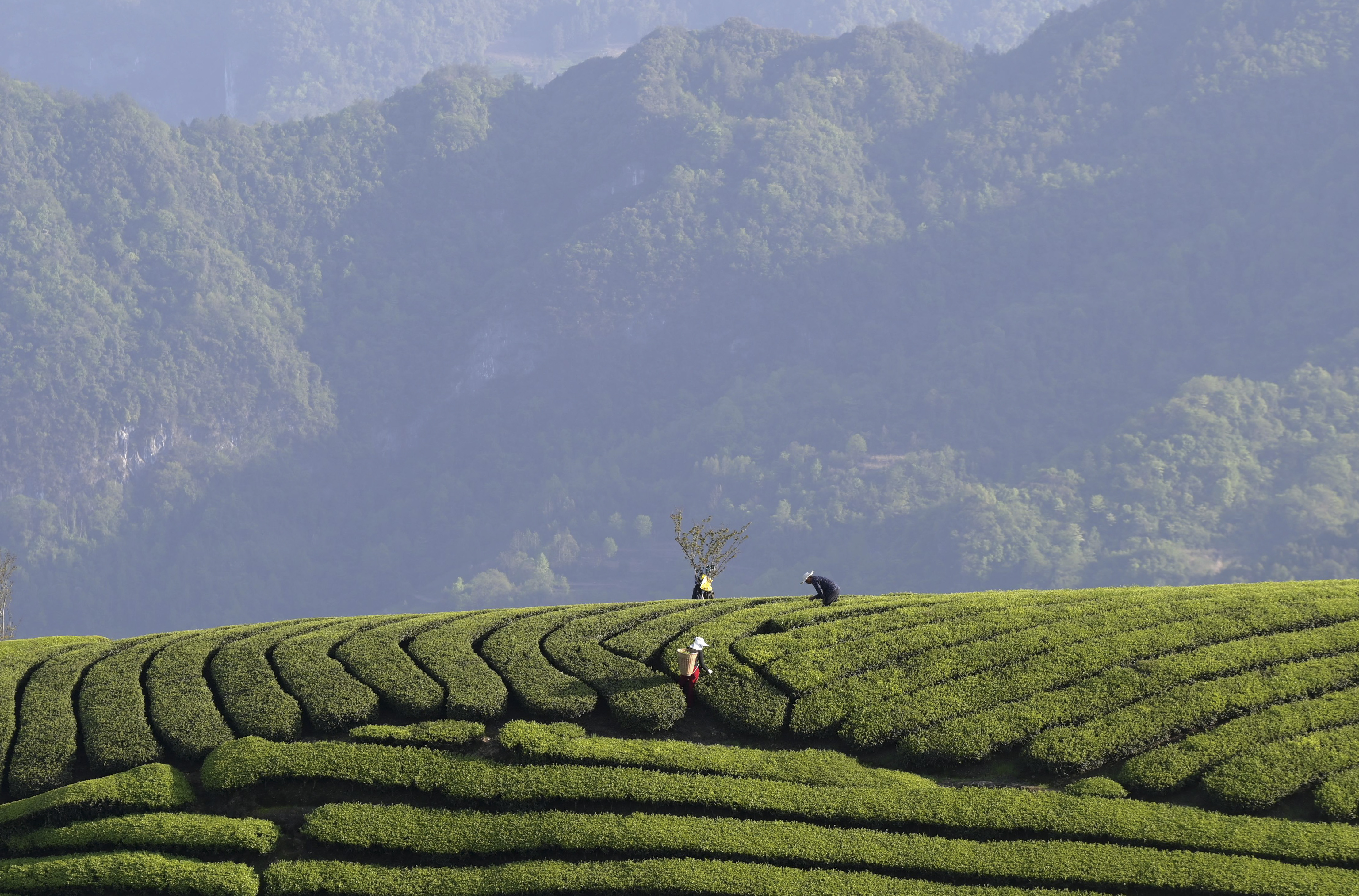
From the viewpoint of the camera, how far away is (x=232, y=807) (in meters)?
18.6

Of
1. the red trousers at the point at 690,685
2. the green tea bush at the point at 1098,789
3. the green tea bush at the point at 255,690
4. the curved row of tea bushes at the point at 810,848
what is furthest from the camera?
the red trousers at the point at 690,685

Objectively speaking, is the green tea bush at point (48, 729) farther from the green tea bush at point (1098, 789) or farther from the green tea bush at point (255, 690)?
the green tea bush at point (1098, 789)

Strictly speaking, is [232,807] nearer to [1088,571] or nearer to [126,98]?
[1088,571]

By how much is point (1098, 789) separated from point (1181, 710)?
94.5 inches

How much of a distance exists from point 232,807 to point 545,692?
16.8 ft

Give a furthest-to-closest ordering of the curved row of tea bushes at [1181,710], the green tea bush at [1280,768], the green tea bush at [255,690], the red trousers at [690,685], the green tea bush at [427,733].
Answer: the red trousers at [690,685] < the green tea bush at [255,690] < the green tea bush at [427,733] < the curved row of tea bushes at [1181,710] < the green tea bush at [1280,768]

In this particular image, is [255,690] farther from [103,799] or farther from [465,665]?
[465,665]

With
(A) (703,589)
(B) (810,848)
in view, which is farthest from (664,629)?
(B) (810,848)

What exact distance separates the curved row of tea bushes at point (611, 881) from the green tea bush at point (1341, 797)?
392cm

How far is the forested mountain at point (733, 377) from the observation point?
156 m

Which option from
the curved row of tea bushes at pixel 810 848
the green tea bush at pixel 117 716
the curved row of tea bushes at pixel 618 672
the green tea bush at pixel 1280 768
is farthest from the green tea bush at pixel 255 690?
the green tea bush at pixel 1280 768

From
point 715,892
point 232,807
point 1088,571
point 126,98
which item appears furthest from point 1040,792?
point 126,98

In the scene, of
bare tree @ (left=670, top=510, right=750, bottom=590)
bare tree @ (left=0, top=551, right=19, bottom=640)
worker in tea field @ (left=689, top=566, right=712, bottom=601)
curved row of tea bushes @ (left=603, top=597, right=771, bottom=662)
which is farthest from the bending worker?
bare tree @ (left=0, top=551, right=19, bottom=640)

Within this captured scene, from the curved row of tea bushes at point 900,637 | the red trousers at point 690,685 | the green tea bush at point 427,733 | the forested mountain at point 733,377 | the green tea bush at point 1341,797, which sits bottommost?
the green tea bush at point 1341,797
